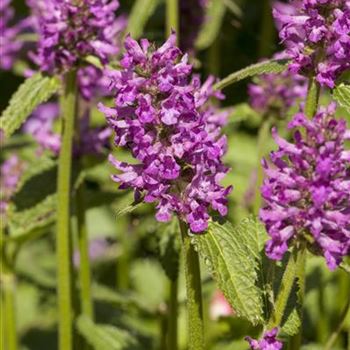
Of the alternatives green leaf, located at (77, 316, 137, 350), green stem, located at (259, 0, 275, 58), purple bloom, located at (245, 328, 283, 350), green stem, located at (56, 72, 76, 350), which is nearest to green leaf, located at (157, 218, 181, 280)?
green stem, located at (56, 72, 76, 350)

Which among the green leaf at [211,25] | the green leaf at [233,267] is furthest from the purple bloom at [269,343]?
the green leaf at [211,25]

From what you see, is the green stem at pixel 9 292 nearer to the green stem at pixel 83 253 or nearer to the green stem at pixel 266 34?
the green stem at pixel 83 253

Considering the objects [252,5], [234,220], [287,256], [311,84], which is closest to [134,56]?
[311,84]

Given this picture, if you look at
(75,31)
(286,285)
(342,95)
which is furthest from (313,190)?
(75,31)

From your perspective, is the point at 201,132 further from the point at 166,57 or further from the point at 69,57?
the point at 69,57

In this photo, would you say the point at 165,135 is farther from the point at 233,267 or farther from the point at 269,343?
the point at 269,343
